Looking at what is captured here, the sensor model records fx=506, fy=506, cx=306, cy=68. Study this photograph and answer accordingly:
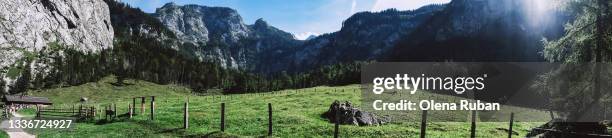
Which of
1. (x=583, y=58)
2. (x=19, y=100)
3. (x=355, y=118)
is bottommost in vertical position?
(x=19, y=100)

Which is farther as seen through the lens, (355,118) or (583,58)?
(355,118)

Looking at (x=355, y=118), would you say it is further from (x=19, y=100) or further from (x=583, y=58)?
(x=19, y=100)

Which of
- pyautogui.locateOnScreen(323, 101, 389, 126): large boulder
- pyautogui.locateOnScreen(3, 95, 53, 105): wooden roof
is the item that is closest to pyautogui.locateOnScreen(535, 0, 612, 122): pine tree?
pyautogui.locateOnScreen(323, 101, 389, 126): large boulder

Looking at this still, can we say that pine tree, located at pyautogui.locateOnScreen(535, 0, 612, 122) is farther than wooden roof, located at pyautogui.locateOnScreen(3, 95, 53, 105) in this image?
No

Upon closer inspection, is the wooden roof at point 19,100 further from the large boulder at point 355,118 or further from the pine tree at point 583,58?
the pine tree at point 583,58

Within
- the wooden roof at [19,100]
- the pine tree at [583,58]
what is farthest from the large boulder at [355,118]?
the wooden roof at [19,100]

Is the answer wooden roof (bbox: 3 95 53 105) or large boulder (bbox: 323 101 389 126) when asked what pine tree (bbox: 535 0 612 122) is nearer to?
large boulder (bbox: 323 101 389 126)

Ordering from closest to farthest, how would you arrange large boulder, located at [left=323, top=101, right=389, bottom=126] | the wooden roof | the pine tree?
1. the pine tree
2. large boulder, located at [left=323, top=101, right=389, bottom=126]
3. the wooden roof

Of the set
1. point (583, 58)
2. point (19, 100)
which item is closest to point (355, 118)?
point (583, 58)

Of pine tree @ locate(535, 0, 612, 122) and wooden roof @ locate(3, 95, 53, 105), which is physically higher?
pine tree @ locate(535, 0, 612, 122)

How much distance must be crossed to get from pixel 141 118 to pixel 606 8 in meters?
47.0

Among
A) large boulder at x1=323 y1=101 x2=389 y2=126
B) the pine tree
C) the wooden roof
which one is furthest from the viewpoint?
the wooden roof

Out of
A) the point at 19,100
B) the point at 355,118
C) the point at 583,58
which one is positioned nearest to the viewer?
the point at 583,58

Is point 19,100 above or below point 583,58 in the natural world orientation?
below
